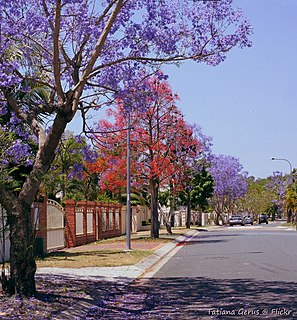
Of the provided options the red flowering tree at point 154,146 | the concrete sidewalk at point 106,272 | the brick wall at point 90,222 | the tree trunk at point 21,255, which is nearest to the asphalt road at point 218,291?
the concrete sidewalk at point 106,272

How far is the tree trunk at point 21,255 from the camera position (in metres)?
11.2

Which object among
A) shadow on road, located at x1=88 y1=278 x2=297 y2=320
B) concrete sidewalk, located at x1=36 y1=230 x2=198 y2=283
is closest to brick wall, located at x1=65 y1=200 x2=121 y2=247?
concrete sidewalk, located at x1=36 y1=230 x2=198 y2=283

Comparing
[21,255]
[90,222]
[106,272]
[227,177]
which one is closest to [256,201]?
[227,177]

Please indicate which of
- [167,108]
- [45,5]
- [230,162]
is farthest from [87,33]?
[230,162]

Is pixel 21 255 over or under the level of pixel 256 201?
under

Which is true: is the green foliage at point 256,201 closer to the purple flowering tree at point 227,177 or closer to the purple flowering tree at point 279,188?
the purple flowering tree at point 279,188

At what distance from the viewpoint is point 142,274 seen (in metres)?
17.6

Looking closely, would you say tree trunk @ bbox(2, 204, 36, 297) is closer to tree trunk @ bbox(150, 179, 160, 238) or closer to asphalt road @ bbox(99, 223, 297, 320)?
asphalt road @ bbox(99, 223, 297, 320)

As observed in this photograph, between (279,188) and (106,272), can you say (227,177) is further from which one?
(106,272)

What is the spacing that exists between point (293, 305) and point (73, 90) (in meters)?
5.77

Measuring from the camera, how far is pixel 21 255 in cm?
1113

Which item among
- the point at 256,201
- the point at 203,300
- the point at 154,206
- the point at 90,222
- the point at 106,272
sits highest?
the point at 256,201

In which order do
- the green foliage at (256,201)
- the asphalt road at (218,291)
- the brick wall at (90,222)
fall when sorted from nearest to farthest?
the asphalt road at (218,291), the brick wall at (90,222), the green foliage at (256,201)

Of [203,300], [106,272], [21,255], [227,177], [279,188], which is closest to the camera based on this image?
[21,255]
